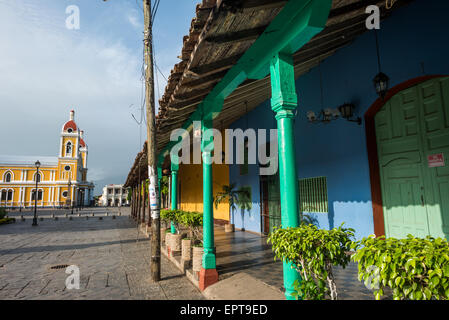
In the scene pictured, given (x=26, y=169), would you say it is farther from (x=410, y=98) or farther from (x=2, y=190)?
(x=410, y=98)

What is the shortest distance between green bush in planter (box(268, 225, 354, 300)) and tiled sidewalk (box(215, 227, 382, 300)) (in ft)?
5.44

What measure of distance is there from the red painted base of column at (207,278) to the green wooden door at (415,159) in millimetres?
3840

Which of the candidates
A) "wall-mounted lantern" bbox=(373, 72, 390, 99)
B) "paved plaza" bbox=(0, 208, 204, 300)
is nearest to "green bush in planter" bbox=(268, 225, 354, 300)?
"paved plaza" bbox=(0, 208, 204, 300)

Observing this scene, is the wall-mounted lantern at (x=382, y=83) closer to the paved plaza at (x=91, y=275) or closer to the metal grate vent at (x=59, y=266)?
the paved plaza at (x=91, y=275)

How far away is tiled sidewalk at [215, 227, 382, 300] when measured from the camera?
159 inches

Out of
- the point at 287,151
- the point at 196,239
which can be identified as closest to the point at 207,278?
the point at 196,239

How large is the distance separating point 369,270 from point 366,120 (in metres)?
5.04

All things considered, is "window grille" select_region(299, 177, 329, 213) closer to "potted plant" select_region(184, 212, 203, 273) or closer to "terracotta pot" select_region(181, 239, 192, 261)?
"potted plant" select_region(184, 212, 203, 273)

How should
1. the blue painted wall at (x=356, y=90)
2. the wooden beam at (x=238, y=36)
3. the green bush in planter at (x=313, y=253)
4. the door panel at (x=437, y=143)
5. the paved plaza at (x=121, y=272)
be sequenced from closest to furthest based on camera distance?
1. the green bush in planter at (x=313, y=253)
2. the wooden beam at (x=238, y=36)
3. the paved plaza at (x=121, y=272)
4. the blue painted wall at (x=356, y=90)
5. the door panel at (x=437, y=143)

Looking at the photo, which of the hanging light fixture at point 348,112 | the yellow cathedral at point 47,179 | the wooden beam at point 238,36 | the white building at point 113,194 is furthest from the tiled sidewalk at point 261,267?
the white building at point 113,194

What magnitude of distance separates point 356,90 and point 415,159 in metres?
2.02

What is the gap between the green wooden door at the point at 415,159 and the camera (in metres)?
4.80

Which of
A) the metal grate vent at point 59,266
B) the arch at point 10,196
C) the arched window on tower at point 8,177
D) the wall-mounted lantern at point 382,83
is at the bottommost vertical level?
the metal grate vent at point 59,266

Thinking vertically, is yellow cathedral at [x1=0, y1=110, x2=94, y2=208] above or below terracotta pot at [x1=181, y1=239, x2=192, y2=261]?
above
